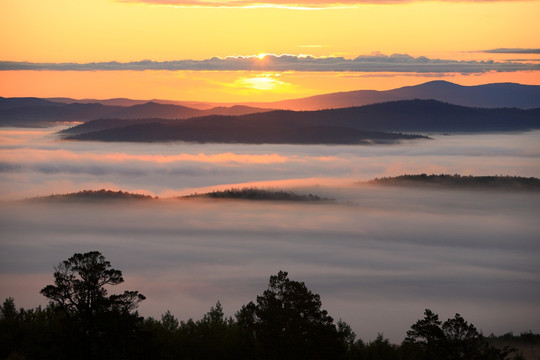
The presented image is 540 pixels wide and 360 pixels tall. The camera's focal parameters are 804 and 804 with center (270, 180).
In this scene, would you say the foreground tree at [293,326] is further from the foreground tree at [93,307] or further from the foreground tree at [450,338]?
the foreground tree at [93,307]

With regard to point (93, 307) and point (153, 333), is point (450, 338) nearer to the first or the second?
point (153, 333)

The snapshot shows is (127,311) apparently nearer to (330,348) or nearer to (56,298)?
(56,298)

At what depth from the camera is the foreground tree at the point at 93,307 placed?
51.1m

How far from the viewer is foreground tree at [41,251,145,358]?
5112cm

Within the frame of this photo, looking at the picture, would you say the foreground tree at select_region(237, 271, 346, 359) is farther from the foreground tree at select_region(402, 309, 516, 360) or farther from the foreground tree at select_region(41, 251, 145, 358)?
the foreground tree at select_region(41, 251, 145, 358)

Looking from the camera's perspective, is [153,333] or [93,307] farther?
[153,333]

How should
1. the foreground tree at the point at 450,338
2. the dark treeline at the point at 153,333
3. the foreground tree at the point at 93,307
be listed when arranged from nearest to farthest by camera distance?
the foreground tree at the point at 93,307 < the dark treeline at the point at 153,333 < the foreground tree at the point at 450,338

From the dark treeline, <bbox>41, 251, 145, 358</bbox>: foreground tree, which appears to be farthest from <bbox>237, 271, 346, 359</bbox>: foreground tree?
<bbox>41, 251, 145, 358</bbox>: foreground tree

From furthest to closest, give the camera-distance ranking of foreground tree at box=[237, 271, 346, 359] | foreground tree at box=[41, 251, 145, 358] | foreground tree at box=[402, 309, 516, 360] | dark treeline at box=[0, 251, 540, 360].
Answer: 1. foreground tree at box=[237, 271, 346, 359]
2. foreground tree at box=[402, 309, 516, 360]
3. dark treeline at box=[0, 251, 540, 360]
4. foreground tree at box=[41, 251, 145, 358]

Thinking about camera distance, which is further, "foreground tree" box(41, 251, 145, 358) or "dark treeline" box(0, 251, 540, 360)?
"dark treeline" box(0, 251, 540, 360)

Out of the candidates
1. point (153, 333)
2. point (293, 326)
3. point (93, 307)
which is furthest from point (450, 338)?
point (93, 307)

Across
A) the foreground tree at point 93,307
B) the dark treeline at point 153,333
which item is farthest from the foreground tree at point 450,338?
the foreground tree at point 93,307

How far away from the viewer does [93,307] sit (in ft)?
170

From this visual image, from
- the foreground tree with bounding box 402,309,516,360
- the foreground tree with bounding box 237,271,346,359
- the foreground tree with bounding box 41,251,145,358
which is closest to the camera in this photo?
the foreground tree with bounding box 41,251,145,358
